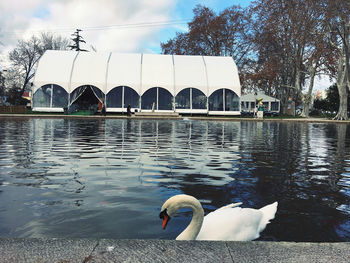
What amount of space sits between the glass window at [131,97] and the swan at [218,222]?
120ft

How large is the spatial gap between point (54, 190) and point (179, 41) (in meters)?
52.3

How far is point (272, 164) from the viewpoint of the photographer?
8219mm

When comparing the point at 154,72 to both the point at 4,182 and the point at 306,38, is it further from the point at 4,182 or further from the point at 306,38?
the point at 4,182

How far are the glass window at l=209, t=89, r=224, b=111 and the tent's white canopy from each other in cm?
64

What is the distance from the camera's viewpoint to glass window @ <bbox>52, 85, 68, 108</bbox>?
125ft

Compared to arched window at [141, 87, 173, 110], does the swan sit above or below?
below

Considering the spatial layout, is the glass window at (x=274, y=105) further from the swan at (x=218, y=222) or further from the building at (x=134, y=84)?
the swan at (x=218, y=222)

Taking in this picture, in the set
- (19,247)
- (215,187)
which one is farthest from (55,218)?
(215,187)

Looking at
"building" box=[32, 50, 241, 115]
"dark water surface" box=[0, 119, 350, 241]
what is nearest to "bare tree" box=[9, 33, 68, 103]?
"building" box=[32, 50, 241, 115]

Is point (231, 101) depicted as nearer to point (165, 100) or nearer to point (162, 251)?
point (165, 100)

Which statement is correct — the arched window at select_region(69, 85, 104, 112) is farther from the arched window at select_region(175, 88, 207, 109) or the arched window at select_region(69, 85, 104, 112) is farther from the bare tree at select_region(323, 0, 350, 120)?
the bare tree at select_region(323, 0, 350, 120)

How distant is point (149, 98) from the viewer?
39812 millimetres

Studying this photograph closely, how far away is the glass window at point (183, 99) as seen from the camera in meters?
39.8

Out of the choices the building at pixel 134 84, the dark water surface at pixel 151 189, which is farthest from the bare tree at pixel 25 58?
the dark water surface at pixel 151 189
